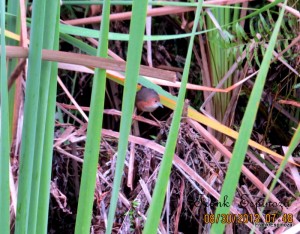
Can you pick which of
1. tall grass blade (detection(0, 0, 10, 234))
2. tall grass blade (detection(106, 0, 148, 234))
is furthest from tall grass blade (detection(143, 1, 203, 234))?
tall grass blade (detection(0, 0, 10, 234))

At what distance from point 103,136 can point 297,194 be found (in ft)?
1.41

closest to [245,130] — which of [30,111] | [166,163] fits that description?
[166,163]

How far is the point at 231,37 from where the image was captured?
103 centimetres

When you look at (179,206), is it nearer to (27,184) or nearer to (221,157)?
(221,157)

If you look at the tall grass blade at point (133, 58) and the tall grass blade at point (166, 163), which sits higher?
the tall grass blade at point (133, 58)

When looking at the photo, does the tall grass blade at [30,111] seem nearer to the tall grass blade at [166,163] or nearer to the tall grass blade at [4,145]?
the tall grass blade at [4,145]

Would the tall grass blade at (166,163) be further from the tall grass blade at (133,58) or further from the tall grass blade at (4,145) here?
the tall grass blade at (4,145)

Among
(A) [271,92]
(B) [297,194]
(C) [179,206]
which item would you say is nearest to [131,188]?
(C) [179,206]

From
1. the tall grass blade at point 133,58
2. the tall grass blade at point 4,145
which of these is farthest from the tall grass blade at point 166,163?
the tall grass blade at point 4,145

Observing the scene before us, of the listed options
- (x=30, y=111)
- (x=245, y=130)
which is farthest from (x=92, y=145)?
(x=245, y=130)

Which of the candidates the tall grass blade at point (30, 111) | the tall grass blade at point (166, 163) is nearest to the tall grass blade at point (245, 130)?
the tall grass blade at point (166, 163)

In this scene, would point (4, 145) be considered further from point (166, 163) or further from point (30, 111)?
point (166, 163)

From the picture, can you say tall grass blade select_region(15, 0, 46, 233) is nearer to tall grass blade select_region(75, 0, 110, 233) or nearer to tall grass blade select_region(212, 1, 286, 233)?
tall grass blade select_region(75, 0, 110, 233)

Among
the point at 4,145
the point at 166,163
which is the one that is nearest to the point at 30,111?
the point at 4,145
